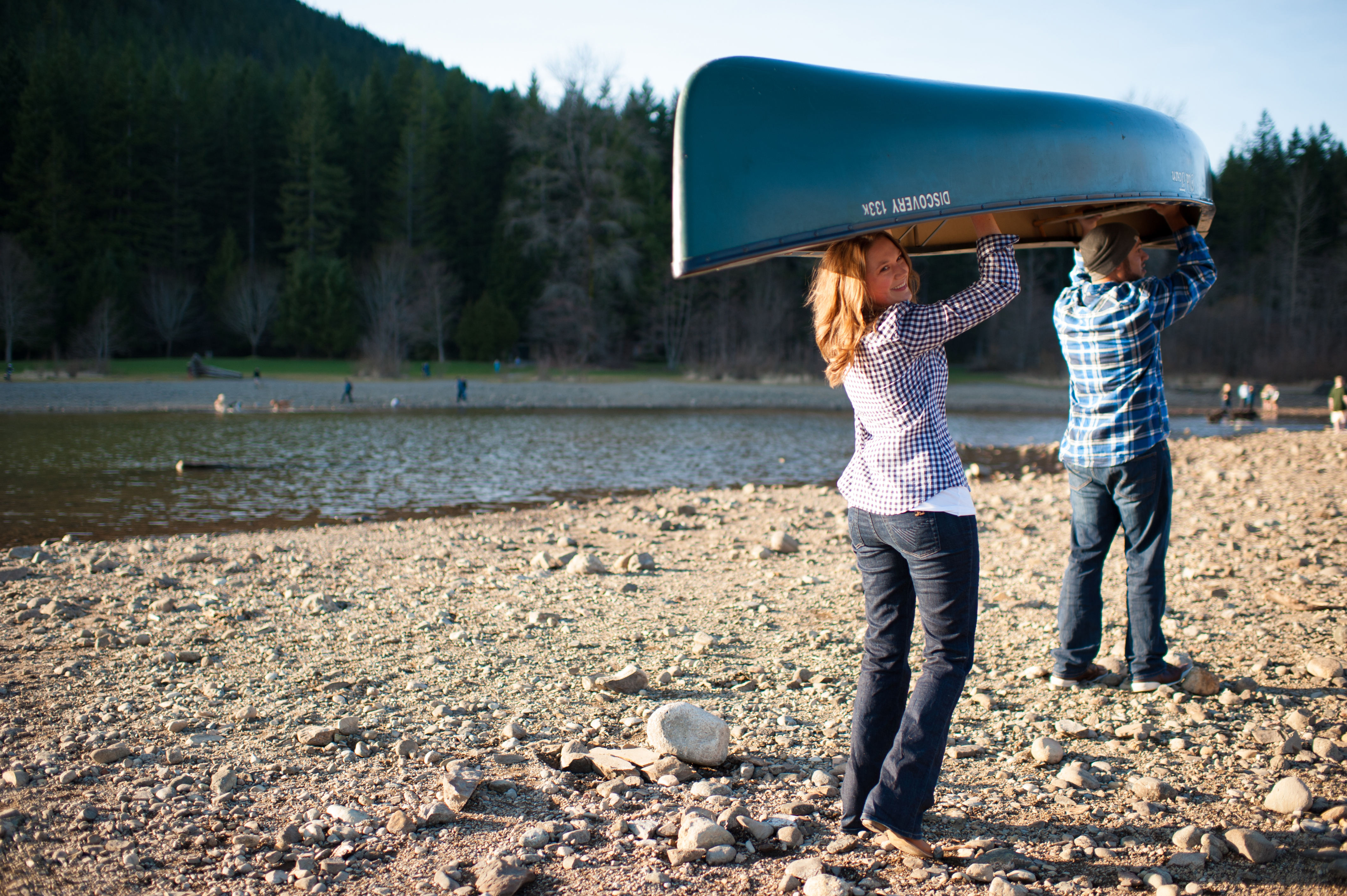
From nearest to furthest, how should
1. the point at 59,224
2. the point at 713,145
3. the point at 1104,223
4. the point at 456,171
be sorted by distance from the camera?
the point at 713,145 → the point at 1104,223 → the point at 59,224 → the point at 456,171

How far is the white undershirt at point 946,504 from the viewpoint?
266 centimetres

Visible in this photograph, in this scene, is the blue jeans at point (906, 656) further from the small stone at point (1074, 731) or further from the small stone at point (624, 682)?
the small stone at point (624, 682)

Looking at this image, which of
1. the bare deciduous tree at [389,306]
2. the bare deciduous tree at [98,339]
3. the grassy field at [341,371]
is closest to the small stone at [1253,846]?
the grassy field at [341,371]

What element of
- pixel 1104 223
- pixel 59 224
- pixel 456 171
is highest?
pixel 456 171

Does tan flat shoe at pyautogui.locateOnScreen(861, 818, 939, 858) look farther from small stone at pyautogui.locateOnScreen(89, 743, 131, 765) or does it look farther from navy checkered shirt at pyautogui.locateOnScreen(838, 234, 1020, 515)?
small stone at pyautogui.locateOnScreen(89, 743, 131, 765)

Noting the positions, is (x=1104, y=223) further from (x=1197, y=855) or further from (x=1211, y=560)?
(x=1211, y=560)

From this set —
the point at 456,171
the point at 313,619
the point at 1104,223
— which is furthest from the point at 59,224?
the point at 1104,223

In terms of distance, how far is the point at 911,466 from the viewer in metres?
2.71

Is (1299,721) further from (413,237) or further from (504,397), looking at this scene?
(413,237)

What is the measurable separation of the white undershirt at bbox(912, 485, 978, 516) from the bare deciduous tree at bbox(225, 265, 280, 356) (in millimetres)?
60225

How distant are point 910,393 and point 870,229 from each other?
598 mm

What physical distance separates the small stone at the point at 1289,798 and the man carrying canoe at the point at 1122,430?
3.51 feet

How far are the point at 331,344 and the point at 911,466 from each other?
2391 inches

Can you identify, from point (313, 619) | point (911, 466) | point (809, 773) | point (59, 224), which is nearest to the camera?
point (911, 466)
